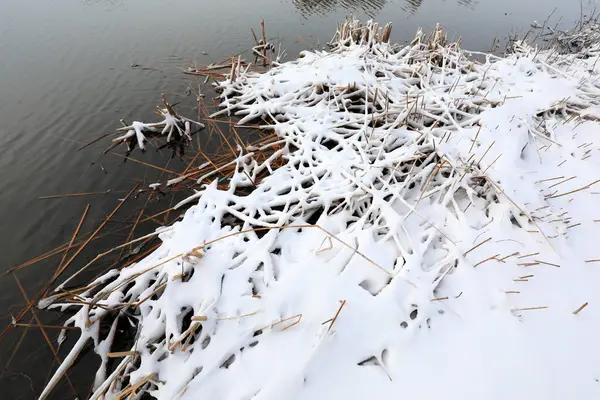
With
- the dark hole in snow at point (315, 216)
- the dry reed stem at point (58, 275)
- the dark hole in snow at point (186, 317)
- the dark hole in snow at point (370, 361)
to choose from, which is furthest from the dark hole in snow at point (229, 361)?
the dry reed stem at point (58, 275)

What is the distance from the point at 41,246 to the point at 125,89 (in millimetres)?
4056

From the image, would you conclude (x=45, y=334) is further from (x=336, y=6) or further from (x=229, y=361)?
(x=336, y=6)

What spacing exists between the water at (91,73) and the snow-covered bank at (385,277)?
0.96 m

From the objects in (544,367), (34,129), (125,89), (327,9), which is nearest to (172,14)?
(125,89)

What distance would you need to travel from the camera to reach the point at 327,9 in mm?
12016

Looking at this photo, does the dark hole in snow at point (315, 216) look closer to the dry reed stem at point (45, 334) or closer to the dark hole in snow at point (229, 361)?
the dark hole in snow at point (229, 361)

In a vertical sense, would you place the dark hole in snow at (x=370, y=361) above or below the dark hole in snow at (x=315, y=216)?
below

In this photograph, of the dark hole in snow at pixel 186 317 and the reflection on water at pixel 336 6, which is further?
the reflection on water at pixel 336 6

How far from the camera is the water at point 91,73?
12.1ft

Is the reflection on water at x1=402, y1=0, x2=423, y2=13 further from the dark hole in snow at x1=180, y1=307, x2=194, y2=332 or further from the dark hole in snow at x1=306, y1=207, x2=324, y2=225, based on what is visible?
the dark hole in snow at x1=180, y1=307, x2=194, y2=332

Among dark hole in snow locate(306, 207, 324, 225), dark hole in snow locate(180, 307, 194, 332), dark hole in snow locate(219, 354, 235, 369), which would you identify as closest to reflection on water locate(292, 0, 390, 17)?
dark hole in snow locate(306, 207, 324, 225)

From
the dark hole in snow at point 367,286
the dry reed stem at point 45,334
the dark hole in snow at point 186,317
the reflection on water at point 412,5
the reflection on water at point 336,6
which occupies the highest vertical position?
the reflection on water at point 412,5

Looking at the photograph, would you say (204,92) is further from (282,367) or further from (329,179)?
(282,367)

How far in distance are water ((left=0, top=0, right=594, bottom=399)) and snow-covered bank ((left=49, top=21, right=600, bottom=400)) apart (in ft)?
3.16
